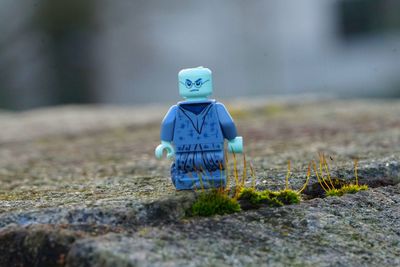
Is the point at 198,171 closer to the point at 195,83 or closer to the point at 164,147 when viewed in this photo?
the point at 164,147

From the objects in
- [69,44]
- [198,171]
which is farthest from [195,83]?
[69,44]

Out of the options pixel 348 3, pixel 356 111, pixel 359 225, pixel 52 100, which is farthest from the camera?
pixel 52 100

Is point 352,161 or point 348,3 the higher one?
point 348,3

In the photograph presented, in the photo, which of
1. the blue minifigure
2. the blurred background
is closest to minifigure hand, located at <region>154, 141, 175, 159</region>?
the blue minifigure

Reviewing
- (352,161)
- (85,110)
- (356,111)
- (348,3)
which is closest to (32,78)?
(348,3)

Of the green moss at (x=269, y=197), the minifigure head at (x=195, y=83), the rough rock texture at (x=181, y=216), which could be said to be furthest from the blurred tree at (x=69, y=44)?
the green moss at (x=269, y=197)

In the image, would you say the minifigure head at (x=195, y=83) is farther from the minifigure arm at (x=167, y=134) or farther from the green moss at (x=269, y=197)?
the green moss at (x=269, y=197)

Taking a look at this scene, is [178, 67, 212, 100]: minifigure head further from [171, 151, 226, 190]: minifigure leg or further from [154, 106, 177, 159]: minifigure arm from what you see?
[171, 151, 226, 190]: minifigure leg

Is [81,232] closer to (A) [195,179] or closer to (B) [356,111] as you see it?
(A) [195,179]
